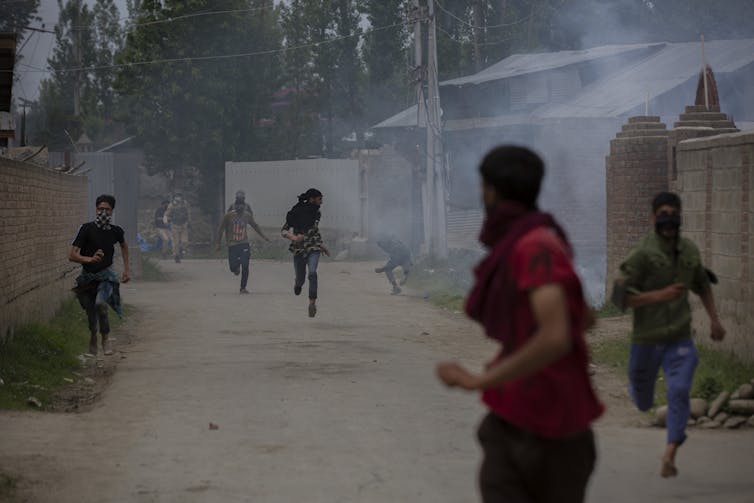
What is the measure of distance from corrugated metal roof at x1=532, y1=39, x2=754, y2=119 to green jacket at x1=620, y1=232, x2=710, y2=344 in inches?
820

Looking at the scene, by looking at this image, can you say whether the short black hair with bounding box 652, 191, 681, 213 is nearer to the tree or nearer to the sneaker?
the sneaker

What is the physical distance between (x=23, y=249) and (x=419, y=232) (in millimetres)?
21744

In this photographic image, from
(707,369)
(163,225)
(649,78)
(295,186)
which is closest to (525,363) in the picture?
(707,369)

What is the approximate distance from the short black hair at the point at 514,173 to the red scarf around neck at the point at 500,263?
0.12 feet

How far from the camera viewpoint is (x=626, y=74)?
109 feet

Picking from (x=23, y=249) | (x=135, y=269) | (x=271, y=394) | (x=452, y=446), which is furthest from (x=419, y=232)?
(x=452, y=446)

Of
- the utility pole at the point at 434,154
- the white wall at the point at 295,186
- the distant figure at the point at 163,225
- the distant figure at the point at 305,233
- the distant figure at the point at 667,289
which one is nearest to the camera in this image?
the distant figure at the point at 667,289

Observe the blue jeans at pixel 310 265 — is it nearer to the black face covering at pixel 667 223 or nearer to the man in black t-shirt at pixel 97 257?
the man in black t-shirt at pixel 97 257

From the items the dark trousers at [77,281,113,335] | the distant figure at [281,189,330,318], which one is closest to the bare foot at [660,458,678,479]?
the dark trousers at [77,281,113,335]

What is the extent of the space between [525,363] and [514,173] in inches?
26.0

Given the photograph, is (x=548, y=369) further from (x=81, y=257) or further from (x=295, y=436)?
(x=81, y=257)

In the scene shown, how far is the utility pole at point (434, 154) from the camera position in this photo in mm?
27000

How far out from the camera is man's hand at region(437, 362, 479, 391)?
12.8 ft

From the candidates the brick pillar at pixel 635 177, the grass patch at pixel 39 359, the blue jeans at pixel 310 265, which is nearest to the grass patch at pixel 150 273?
the blue jeans at pixel 310 265
